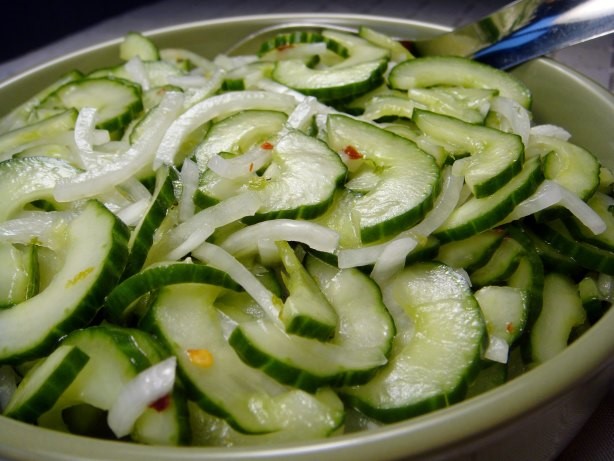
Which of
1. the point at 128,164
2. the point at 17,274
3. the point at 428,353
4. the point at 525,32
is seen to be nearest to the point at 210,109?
the point at 128,164

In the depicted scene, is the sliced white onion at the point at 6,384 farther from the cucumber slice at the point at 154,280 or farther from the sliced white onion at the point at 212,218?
the sliced white onion at the point at 212,218

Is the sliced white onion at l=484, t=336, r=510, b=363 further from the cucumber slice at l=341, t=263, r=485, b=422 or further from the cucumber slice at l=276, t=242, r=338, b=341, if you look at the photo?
the cucumber slice at l=276, t=242, r=338, b=341

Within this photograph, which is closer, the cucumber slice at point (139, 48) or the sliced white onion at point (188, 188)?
the sliced white onion at point (188, 188)

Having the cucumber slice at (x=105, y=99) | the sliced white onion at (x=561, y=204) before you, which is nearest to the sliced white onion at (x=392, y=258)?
the sliced white onion at (x=561, y=204)

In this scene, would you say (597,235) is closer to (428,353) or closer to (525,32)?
(428,353)

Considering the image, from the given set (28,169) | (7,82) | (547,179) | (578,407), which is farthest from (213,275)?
(7,82)

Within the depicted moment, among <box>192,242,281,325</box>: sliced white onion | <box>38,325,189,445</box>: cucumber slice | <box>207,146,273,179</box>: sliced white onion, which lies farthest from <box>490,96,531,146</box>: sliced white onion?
<box>38,325,189,445</box>: cucumber slice

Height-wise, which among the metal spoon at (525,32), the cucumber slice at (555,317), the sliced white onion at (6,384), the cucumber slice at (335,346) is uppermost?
the metal spoon at (525,32)
